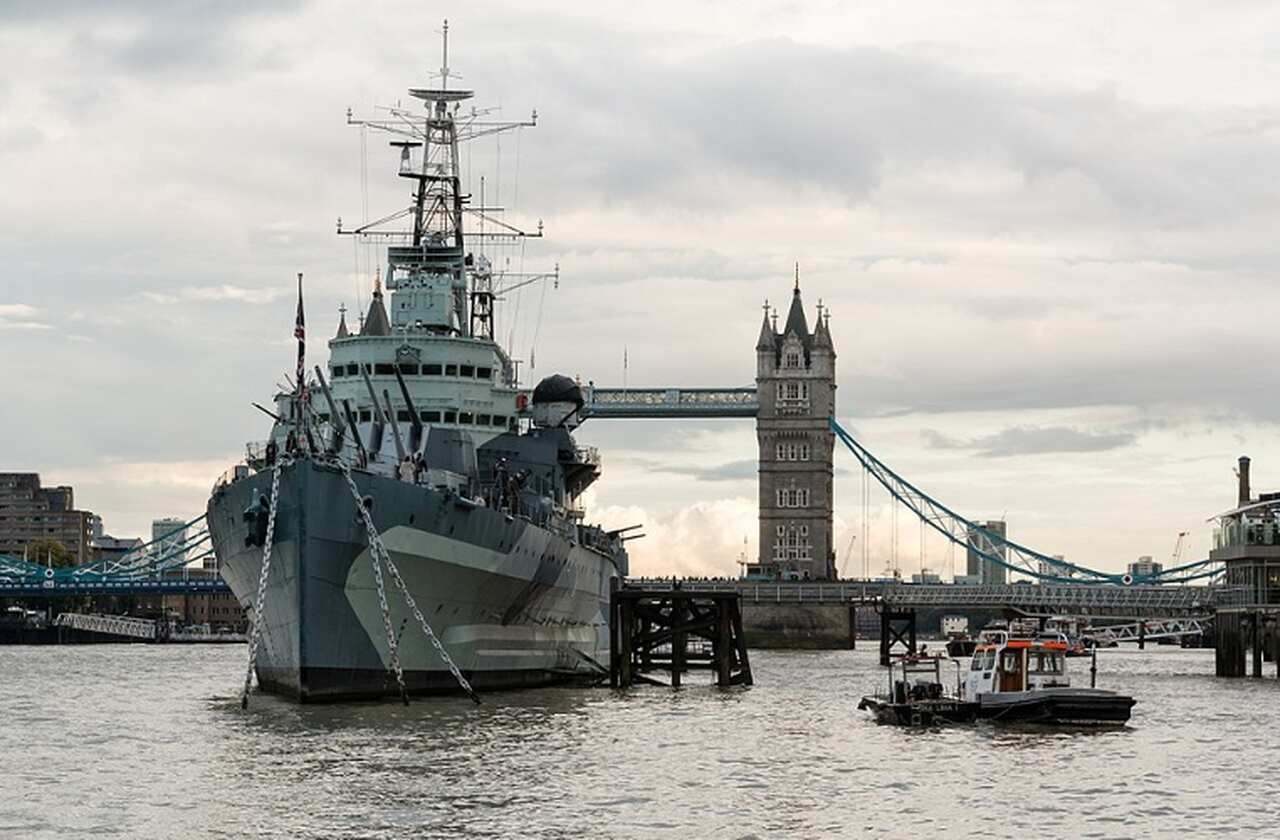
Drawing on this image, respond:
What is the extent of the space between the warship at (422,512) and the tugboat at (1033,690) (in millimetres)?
12815

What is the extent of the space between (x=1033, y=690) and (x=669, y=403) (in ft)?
386

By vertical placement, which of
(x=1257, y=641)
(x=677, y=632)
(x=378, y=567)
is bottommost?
(x=1257, y=641)

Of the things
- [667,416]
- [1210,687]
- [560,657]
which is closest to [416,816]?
[560,657]

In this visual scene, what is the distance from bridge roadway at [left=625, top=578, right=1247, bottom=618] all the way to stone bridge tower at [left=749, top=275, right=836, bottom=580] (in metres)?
15.9

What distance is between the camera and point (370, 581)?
166 ft

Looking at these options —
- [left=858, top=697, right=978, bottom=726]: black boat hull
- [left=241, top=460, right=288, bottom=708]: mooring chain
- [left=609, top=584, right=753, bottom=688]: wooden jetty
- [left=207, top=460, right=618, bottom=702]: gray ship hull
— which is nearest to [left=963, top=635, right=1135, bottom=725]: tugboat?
[left=858, top=697, right=978, bottom=726]: black boat hull

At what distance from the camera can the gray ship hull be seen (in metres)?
49.5

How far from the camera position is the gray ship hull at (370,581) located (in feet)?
162

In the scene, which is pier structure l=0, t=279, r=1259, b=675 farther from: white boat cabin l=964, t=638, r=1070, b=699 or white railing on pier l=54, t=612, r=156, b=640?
white boat cabin l=964, t=638, r=1070, b=699

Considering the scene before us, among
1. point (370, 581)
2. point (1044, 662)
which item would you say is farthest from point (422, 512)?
point (1044, 662)

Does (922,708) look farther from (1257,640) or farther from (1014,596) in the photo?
(1014,596)

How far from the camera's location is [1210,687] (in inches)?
3019

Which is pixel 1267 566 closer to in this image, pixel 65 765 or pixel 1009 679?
pixel 1009 679

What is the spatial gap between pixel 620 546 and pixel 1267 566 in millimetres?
26229
